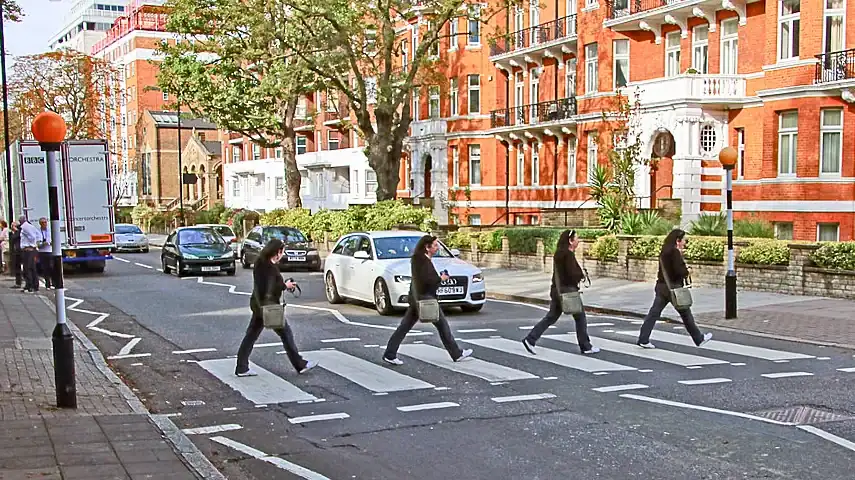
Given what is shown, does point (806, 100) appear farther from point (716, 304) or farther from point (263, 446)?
point (263, 446)

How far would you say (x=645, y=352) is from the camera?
12.5 meters

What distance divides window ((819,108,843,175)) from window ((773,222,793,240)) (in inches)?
71.6

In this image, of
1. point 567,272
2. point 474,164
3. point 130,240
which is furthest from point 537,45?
point 567,272

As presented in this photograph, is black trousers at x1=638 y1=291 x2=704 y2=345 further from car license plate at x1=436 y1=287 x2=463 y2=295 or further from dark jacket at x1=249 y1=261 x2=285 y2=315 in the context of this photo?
dark jacket at x1=249 y1=261 x2=285 y2=315

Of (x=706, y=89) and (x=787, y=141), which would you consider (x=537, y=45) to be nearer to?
(x=706, y=89)

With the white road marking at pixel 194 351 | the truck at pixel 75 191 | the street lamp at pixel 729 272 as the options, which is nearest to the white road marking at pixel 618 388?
the white road marking at pixel 194 351

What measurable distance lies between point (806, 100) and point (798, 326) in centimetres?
1347

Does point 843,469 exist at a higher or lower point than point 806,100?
lower

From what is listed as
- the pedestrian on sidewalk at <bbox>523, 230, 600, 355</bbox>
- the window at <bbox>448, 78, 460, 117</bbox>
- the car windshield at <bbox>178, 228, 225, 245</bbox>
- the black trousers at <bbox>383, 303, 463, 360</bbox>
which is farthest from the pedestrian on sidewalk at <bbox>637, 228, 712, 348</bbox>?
the window at <bbox>448, 78, 460, 117</bbox>

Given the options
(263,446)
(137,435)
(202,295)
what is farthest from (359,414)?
(202,295)

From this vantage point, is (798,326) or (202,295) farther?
(202,295)

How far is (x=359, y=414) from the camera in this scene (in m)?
8.83

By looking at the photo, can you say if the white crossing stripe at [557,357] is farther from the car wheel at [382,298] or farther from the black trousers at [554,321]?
the car wheel at [382,298]

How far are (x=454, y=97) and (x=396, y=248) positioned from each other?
103 feet
